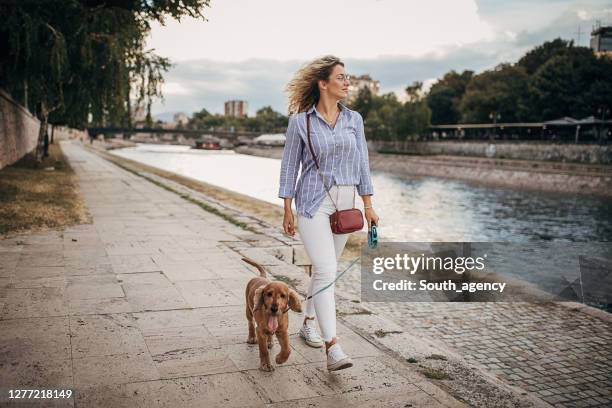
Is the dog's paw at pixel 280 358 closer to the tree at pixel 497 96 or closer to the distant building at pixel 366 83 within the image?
the tree at pixel 497 96

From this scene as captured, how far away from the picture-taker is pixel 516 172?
36000mm

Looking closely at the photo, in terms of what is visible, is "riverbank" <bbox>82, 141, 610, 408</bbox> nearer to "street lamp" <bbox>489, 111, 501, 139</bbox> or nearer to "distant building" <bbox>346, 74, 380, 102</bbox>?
"street lamp" <bbox>489, 111, 501, 139</bbox>

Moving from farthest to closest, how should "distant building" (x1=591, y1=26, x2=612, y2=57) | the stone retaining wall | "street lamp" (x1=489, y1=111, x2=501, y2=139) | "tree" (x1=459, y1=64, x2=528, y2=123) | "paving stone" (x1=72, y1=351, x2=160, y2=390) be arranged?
1. "distant building" (x1=591, y1=26, x2=612, y2=57)
2. "street lamp" (x1=489, y1=111, x2=501, y2=139)
3. "tree" (x1=459, y1=64, x2=528, y2=123)
4. the stone retaining wall
5. "paving stone" (x1=72, y1=351, x2=160, y2=390)

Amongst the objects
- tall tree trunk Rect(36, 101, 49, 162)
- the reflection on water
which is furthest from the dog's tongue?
tall tree trunk Rect(36, 101, 49, 162)

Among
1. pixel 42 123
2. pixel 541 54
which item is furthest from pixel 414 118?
pixel 42 123

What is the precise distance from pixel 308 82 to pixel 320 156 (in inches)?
22.3

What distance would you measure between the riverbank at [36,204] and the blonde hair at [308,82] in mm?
6110

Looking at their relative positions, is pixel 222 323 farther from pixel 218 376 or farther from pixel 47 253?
pixel 47 253

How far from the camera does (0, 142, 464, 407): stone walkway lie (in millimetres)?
3074

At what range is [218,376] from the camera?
3291 mm

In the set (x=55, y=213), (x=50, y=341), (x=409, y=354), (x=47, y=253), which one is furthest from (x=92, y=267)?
(x=55, y=213)

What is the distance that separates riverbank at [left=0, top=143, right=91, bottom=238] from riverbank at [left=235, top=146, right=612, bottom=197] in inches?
1108

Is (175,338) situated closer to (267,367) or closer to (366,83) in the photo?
(267,367)

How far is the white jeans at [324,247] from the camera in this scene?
3.36 m
